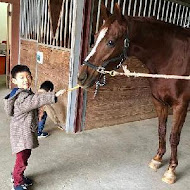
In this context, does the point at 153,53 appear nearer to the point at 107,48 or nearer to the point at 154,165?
the point at 107,48


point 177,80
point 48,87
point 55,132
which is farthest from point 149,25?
point 55,132

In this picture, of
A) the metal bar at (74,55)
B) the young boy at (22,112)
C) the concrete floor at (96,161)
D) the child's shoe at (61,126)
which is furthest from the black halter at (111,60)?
the child's shoe at (61,126)

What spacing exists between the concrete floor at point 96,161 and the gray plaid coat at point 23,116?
39cm

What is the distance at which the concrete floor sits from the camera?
1805mm

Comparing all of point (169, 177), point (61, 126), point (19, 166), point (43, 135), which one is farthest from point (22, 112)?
point (61, 126)

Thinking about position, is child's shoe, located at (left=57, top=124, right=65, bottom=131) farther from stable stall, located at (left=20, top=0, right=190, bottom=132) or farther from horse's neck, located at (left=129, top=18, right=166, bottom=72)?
horse's neck, located at (left=129, top=18, right=166, bottom=72)

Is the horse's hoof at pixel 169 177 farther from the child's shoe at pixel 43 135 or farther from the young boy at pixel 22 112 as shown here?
the child's shoe at pixel 43 135

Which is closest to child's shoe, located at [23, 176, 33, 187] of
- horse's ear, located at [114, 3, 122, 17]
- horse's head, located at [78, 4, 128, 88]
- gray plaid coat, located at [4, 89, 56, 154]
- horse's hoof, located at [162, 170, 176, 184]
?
gray plaid coat, located at [4, 89, 56, 154]

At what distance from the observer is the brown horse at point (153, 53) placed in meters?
1.54

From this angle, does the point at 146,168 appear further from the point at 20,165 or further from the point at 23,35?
the point at 23,35

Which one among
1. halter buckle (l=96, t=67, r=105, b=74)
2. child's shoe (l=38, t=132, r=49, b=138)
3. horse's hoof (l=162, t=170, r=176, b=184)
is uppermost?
halter buckle (l=96, t=67, r=105, b=74)

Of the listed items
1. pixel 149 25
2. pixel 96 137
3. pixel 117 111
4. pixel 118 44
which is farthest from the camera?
pixel 117 111

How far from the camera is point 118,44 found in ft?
5.12

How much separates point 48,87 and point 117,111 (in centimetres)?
107
